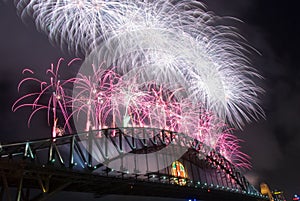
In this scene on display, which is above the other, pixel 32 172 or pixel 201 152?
pixel 201 152

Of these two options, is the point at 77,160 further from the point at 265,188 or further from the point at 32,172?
the point at 265,188

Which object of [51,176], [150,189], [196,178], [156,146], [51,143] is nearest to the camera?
[51,176]

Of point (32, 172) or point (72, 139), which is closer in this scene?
point (32, 172)

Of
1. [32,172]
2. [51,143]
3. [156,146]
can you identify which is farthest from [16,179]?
[156,146]

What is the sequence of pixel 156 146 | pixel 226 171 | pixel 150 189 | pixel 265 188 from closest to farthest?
pixel 150 189 → pixel 156 146 → pixel 226 171 → pixel 265 188

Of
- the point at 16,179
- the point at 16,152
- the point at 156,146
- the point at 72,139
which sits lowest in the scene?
the point at 16,179

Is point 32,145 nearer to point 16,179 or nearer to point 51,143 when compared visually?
point 51,143

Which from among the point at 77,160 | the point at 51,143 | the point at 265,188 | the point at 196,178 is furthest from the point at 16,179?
the point at 265,188
